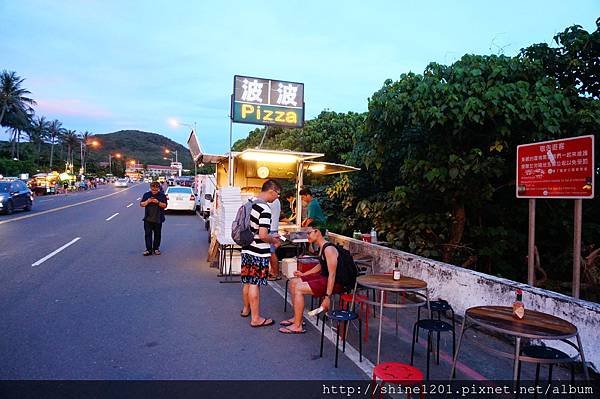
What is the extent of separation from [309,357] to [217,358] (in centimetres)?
99

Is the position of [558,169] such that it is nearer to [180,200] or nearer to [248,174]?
[248,174]

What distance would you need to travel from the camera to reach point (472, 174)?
24.2 feet

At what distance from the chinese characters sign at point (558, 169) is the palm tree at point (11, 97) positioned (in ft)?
234

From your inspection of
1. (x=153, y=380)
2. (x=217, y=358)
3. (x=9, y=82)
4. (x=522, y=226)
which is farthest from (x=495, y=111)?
(x=9, y=82)

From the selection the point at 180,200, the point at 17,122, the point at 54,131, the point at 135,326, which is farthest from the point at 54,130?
the point at 135,326

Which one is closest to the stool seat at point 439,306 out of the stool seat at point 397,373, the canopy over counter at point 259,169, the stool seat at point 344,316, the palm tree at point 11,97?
the stool seat at point 344,316

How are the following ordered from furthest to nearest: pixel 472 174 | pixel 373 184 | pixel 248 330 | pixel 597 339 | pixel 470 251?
pixel 373 184 < pixel 470 251 < pixel 472 174 < pixel 248 330 < pixel 597 339

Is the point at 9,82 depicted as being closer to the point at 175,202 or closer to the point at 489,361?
the point at 175,202

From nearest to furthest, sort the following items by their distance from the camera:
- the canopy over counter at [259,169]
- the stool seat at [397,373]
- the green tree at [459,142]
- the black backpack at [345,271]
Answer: the stool seat at [397,373]
the black backpack at [345,271]
the green tree at [459,142]
the canopy over counter at [259,169]

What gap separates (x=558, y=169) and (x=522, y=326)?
8.16ft

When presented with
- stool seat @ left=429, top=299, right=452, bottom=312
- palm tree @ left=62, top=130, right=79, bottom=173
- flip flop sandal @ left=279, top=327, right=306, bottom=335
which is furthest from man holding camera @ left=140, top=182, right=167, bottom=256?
palm tree @ left=62, top=130, right=79, bottom=173

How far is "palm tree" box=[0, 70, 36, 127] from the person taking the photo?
58.6m

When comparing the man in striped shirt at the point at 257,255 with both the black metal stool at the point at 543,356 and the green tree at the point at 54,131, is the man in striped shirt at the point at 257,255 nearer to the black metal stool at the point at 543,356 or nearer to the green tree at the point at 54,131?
the black metal stool at the point at 543,356

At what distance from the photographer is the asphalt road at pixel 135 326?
400 centimetres
